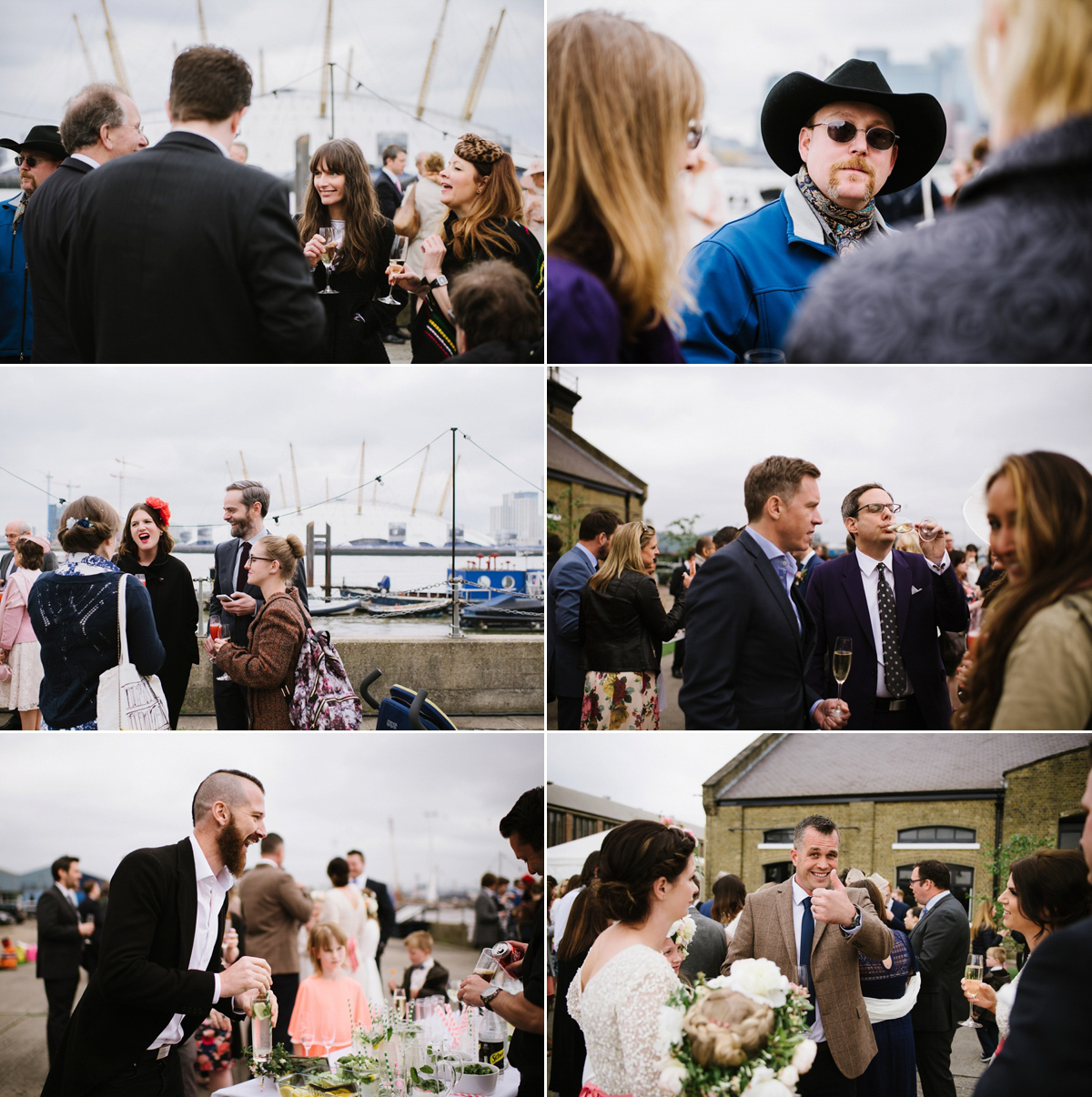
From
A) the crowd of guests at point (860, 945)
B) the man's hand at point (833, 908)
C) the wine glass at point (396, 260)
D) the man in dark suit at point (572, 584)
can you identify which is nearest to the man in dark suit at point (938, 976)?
the crowd of guests at point (860, 945)

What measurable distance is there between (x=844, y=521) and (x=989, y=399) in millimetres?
560

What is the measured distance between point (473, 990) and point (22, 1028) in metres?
1.66

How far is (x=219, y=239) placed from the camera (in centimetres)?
282

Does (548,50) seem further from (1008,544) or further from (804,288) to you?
(1008,544)

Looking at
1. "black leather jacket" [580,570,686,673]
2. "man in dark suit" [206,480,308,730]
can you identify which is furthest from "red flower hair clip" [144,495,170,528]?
"black leather jacket" [580,570,686,673]

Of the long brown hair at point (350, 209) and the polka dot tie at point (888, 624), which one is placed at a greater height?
the long brown hair at point (350, 209)

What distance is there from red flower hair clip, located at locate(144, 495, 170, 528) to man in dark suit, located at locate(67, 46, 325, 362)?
444 millimetres

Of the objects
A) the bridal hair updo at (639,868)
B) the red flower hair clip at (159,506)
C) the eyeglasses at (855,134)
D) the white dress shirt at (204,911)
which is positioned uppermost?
the eyeglasses at (855,134)

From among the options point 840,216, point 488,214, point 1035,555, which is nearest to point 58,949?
point 488,214

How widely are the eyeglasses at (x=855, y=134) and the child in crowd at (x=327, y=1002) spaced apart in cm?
327

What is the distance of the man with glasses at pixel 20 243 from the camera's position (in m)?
3.21

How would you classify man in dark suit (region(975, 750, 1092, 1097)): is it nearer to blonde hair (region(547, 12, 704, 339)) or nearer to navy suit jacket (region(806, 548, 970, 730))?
navy suit jacket (region(806, 548, 970, 730))

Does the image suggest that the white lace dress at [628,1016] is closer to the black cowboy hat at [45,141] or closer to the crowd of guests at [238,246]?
the crowd of guests at [238,246]

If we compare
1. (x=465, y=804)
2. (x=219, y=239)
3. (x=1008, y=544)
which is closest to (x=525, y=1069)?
(x=465, y=804)
